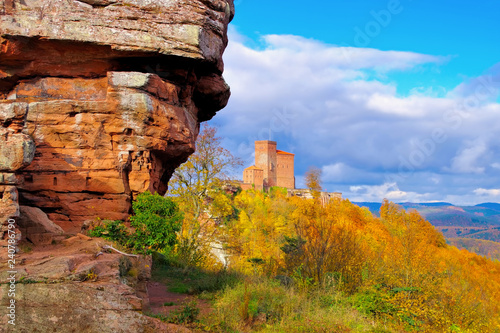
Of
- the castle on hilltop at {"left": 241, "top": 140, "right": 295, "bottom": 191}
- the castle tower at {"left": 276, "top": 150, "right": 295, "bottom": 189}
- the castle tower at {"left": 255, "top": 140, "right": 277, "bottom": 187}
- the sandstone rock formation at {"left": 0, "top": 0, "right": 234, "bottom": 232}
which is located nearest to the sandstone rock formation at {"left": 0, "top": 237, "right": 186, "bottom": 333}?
the sandstone rock formation at {"left": 0, "top": 0, "right": 234, "bottom": 232}

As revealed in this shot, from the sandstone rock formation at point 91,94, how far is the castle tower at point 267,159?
89.8m

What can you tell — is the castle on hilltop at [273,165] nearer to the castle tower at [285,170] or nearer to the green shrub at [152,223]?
the castle tower at [285,170]

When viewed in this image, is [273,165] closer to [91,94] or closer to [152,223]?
[91,94]

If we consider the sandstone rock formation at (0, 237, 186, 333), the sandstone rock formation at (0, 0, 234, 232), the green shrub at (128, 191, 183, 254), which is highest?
the sandstone rock formation at (0, 0, 234, 232)

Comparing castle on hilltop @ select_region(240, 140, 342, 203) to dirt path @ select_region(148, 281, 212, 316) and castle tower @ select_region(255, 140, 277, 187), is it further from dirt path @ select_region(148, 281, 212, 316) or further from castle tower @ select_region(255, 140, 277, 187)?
dirt path @ select_region(148, 281, 212, 316)

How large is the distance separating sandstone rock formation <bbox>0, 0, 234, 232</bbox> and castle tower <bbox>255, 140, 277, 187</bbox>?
8983 cm

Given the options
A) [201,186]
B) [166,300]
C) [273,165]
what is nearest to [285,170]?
[273,165]

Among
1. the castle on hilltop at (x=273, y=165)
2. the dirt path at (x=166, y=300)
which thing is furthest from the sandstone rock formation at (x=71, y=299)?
the castle on hilltop at (x=273, y=165)

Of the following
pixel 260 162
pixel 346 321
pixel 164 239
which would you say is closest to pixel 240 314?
pixel 346 321

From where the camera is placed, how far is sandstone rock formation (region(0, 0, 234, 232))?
33.6 ft

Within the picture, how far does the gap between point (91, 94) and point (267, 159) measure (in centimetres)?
9227

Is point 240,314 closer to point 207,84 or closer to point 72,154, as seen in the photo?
point 72,154

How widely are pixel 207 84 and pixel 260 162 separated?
89399 mm

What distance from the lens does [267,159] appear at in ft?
337
